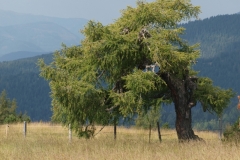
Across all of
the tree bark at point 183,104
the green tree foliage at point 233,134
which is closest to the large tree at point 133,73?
the tree bark at point 183,104

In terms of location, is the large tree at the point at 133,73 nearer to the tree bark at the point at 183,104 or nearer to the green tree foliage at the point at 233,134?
the tree bark at the point at 183,104

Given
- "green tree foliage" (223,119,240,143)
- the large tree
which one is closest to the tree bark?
the large tree

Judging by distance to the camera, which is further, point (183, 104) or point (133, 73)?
point (183, 104)

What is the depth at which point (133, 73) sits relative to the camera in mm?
20000

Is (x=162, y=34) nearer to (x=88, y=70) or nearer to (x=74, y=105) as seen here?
(x=88, y=70)

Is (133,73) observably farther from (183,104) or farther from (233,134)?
(233,134)

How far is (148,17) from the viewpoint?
862 inches

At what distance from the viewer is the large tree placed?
20.2 metres

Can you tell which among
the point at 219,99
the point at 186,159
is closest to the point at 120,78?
the point at 219,99

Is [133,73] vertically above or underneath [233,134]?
above

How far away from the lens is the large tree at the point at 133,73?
20172 mm

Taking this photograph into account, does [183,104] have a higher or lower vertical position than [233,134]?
higher

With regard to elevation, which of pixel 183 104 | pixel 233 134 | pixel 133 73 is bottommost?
pixel 233 134

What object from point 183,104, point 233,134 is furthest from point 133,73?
point 233,134
